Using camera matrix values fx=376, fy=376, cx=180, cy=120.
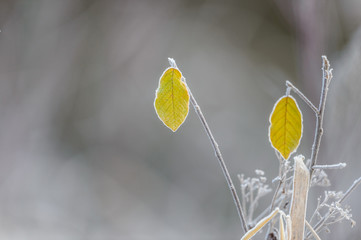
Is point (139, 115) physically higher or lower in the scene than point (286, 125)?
higher

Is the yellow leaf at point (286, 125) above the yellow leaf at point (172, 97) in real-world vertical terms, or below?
below

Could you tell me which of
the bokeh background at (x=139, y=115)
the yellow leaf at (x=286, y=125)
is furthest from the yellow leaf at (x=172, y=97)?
the bokeh background at (x=139, y=115)

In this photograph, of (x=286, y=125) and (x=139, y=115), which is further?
(x=139, y=115)

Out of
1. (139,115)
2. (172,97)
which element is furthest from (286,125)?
(139,115)

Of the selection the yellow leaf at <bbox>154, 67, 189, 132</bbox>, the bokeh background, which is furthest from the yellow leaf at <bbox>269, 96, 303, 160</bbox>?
the bokeh background

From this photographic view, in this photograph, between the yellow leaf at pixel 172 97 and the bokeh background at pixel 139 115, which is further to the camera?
the bokeh background at pixel 139 115

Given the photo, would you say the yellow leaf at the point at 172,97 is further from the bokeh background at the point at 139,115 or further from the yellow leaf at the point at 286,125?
the bokeh background at the point at 139,115

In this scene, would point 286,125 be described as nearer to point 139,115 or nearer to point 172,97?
point 172,97
